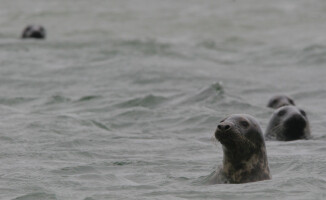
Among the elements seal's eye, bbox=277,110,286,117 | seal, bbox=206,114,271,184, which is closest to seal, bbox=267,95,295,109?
seal's eye, bbox=277,110,286,117

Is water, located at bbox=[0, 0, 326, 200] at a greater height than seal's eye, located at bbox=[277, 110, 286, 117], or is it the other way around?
seal's eye, located at bbox=[277, 110, 286, 117]

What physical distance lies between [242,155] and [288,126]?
3.12 m

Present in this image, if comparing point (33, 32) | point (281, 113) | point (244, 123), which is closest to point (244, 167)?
point (244, 123)

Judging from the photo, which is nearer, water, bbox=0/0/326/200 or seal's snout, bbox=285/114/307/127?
water, bbox=0/0/326/200

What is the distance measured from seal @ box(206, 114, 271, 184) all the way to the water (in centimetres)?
23

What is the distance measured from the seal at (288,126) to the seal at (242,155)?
287cm

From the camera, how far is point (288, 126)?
12.3 m

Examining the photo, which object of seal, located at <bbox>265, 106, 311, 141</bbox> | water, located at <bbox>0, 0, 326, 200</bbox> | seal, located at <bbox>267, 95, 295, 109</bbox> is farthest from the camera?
seal, located at <bbox>267, 95, 295, 109</bbox>

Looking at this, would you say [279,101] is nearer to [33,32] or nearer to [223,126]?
[223,126]

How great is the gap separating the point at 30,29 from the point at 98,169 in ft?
51.0

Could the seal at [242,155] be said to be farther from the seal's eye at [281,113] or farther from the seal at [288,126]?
the seal's eye at [281,113]

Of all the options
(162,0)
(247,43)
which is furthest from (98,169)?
(162,0)

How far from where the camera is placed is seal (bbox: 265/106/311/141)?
1225 cm

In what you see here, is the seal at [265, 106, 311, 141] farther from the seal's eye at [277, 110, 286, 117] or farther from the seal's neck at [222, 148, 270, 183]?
the seal's neck at [222, 148, 270, 183]
